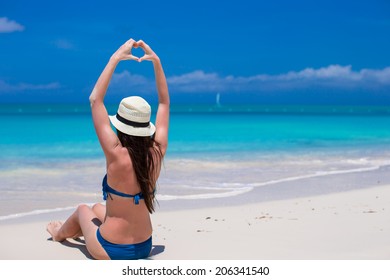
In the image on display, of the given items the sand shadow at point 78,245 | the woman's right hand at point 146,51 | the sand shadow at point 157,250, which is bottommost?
the sand shadow at point 157,250

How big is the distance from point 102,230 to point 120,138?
642mm

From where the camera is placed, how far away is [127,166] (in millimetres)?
3660

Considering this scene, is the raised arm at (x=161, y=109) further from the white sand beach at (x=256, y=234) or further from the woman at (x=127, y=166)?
the white sand beach at (x=256, y=234)

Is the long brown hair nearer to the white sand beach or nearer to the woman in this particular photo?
the woman

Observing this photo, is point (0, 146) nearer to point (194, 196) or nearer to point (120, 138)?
point (194, 196)

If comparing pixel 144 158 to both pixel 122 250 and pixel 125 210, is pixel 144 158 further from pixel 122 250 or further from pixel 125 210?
pixel 122 250

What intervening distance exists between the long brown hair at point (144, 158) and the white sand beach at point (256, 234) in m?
0.67

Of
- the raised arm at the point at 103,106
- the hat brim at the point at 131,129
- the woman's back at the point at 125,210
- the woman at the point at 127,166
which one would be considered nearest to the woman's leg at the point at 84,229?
the woman at the point at 127,166

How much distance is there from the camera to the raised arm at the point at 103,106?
11.8 feet

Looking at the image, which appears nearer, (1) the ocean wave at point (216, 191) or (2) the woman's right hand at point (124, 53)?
(2) the woman's right hand at point (124, 53)

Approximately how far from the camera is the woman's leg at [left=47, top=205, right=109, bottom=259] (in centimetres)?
393

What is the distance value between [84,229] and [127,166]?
71 centimetres

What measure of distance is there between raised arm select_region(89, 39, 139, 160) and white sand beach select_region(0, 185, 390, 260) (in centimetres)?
99

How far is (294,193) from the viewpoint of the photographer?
7.18 meters
